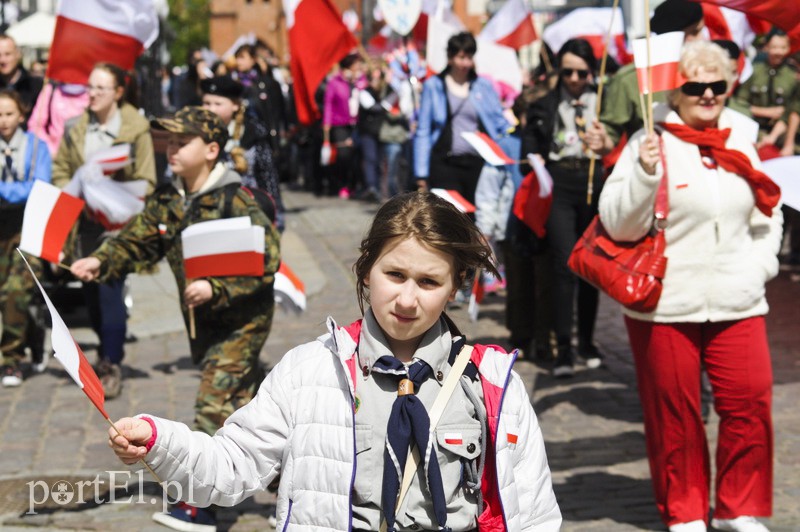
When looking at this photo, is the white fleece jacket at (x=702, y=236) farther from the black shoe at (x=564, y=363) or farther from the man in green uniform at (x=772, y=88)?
the man in green uniform at (x=772, y=88)

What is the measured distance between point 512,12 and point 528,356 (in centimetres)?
576

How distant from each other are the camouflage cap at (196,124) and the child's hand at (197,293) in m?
0.72

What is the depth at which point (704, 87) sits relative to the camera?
5484 millimetres

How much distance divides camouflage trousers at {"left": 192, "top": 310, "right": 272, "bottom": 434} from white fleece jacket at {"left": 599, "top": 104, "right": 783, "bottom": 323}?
5.48 feet

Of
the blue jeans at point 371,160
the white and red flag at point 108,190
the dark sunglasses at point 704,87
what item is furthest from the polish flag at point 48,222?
the blue jeans at point 371,160

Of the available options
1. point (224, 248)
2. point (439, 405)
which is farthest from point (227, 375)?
point (439, 405)

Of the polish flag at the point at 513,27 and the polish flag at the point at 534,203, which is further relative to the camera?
the polish flag at the point at 513,27

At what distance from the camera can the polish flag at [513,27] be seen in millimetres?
13891

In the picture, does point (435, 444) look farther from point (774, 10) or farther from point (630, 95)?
point (630, 95)

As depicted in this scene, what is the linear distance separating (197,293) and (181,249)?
46cm

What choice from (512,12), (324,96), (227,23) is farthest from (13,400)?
(227,23)

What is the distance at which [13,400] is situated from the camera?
819cm

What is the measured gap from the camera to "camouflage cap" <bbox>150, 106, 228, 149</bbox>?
19.5 feet

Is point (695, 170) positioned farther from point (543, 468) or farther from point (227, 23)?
point (227, 23)
